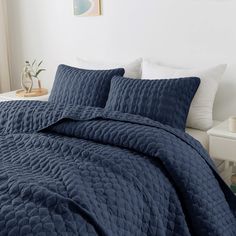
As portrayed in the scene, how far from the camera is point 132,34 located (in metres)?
2.96

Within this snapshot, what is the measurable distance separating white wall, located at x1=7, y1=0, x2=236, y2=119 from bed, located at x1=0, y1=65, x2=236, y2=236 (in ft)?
1.50

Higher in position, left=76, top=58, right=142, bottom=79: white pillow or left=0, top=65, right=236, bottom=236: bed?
left=76, top=58, right=142, bottom=79: white pillow

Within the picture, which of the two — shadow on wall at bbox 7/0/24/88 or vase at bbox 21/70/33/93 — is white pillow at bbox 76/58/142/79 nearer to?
vase at bbox 21/70/33/93

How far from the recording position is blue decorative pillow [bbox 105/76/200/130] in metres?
2.21

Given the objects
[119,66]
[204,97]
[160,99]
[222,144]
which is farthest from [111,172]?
[119,66]

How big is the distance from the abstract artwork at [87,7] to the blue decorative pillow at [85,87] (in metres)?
0.66

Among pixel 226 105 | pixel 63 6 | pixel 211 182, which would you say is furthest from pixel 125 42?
pixel 211 182

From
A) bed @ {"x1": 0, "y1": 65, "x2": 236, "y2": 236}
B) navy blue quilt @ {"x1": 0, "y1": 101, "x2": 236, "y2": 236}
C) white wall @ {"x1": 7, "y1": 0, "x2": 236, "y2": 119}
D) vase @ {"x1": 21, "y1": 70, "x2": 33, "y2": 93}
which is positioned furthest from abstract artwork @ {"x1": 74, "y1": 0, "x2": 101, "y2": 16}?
navy blue quilt @ {"x1": 0, "y1": 101, "x2": 236, "y2": 236}

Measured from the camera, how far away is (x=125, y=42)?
3020mm

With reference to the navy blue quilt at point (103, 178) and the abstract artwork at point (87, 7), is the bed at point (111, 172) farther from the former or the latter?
the abstract artwork at point (87, 7)

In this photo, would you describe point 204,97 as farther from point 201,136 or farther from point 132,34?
point 132,34

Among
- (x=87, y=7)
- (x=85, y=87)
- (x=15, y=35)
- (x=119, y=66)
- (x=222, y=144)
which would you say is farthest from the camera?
(x=15, y=35)

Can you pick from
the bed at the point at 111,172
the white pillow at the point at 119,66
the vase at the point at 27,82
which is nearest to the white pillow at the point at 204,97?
the bed at the point at 111,172

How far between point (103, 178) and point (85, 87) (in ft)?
3.73
